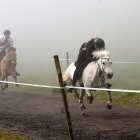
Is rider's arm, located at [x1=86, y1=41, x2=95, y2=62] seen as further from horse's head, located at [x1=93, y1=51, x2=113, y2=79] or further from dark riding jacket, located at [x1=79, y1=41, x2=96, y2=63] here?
horse's head, located at [x1=93, y1=51, x2=113, y2=79]

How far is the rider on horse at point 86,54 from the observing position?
769cm

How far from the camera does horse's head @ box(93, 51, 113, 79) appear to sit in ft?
22.6

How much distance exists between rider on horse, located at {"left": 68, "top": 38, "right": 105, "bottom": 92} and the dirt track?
4.23 feet

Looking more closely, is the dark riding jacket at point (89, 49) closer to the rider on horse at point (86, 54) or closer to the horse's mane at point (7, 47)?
the rider on horse at point (86, 54)

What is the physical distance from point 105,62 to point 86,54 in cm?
107

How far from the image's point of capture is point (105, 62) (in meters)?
7.03

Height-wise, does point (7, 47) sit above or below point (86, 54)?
above

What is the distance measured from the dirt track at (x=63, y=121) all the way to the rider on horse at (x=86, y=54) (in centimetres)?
129

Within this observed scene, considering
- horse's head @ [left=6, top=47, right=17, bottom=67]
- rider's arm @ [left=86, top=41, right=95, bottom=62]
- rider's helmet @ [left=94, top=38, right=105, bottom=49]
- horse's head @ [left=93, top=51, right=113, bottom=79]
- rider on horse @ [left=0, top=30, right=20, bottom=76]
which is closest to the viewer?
horse's head @ [left=93, top=51, right=113, bottom=79]

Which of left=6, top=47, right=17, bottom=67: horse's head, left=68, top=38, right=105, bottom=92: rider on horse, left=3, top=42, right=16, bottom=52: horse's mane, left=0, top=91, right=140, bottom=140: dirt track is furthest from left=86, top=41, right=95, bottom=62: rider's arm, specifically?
left=3, top=42, right=16, bottom=52: horse's mane

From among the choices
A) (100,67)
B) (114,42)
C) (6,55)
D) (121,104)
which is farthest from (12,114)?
(114,42)

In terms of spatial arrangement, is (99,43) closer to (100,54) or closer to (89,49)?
(89,49)

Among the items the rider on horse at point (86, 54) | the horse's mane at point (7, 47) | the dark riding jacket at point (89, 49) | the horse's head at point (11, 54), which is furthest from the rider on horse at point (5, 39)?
the dark riding jacket at point (89, 49)

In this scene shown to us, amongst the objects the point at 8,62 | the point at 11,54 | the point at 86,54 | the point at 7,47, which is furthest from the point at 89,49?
the point at 7,47
